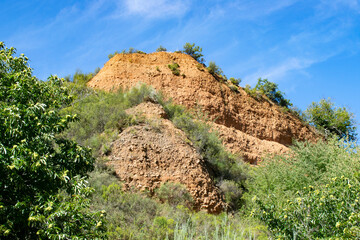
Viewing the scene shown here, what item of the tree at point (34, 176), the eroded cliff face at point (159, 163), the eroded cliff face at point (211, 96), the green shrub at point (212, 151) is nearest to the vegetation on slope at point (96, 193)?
the tree at point (34, 176)

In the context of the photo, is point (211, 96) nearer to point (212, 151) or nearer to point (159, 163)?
point (212, 151)

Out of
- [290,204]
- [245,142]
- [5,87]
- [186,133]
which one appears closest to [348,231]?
[290,204]

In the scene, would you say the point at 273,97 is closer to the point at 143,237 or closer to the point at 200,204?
the point at 200,204

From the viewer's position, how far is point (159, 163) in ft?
45.5

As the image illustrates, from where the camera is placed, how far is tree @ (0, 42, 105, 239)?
6340 millimetres

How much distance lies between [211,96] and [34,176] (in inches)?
684

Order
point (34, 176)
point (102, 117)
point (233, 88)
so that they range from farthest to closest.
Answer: point (233, 88)
point (102, 117)
point (34, 176)

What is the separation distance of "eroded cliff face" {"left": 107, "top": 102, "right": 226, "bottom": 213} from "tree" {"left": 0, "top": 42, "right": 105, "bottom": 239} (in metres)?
5.09

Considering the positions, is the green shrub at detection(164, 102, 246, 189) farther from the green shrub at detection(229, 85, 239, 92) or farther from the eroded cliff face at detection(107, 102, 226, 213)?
the green shrub at detection(229, 85, 239, 92)

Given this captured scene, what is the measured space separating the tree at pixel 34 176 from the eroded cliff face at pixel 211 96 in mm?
13419

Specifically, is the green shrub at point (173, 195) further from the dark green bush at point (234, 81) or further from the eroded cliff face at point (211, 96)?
the dark green bush at point (234, 81)

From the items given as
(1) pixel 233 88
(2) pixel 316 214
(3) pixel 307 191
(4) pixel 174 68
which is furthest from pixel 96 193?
(1) pixel 233 88

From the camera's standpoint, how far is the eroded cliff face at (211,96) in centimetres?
2214

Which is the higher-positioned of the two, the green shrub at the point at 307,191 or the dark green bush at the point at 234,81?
the dark green bush at the point at 234,81
